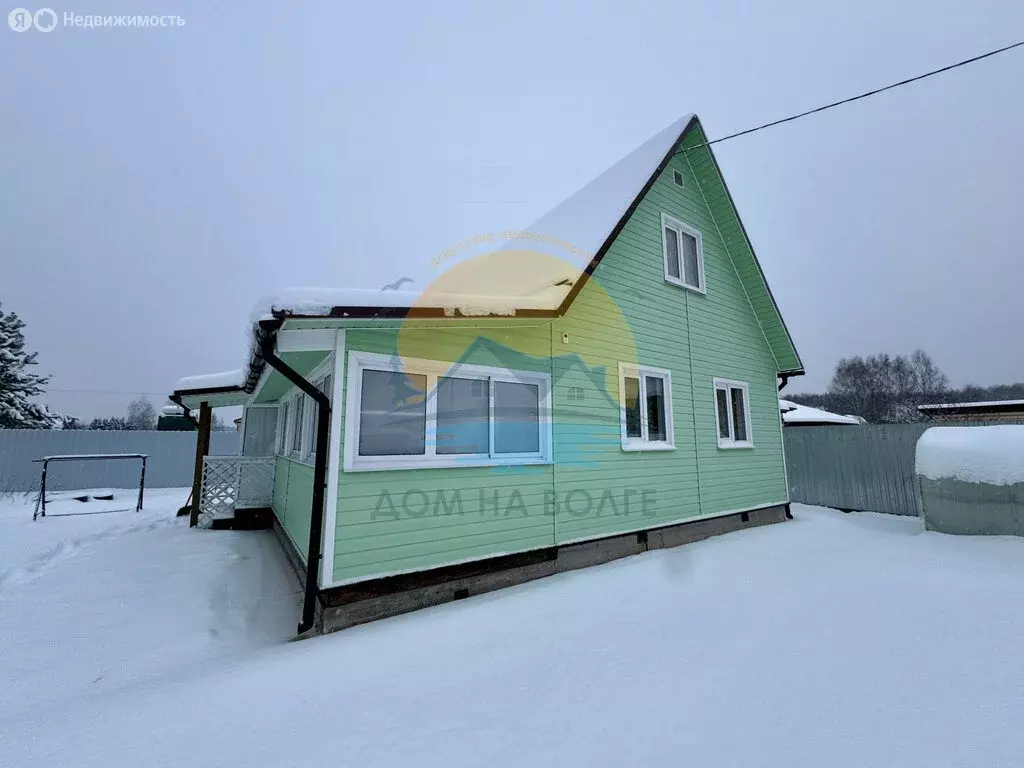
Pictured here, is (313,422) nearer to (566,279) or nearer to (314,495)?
(314,495)

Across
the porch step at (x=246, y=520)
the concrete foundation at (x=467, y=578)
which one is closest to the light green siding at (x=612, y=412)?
the concrete foundation at (x=467, y=578)

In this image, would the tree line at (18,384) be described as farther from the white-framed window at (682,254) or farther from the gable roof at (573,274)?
the white-framed window at (682,254)

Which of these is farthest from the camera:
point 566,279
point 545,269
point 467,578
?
point 545,269

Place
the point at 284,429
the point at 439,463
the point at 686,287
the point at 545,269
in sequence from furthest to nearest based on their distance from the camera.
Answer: the point at 284,429 < the point at 686,287 < the point at 545,269 < the point at 439,463

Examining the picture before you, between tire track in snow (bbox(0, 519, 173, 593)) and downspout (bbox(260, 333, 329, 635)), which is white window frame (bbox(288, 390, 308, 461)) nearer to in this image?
downspout (bbox(260, 333, 329, 635))

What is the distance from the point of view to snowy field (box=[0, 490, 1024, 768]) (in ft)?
8.28

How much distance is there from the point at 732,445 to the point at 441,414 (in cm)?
635

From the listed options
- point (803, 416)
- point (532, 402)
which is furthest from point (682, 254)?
point (803, 416)

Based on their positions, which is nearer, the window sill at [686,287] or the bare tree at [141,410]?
the window sill at [686,287]

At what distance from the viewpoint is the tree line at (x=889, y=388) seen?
155ft

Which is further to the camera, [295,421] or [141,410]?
[141,410]

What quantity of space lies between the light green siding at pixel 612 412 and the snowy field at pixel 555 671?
0.80 m

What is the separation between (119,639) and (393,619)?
8.41 ft

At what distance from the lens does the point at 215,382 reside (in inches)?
377
